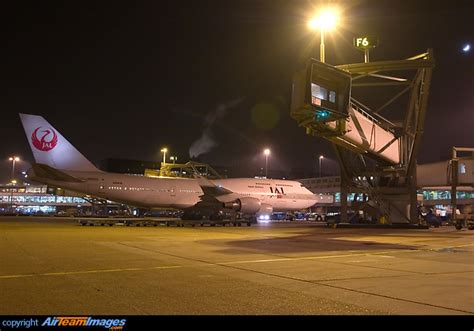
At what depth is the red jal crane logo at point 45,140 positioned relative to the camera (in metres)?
41.2

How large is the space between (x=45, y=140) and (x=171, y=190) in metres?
12.8

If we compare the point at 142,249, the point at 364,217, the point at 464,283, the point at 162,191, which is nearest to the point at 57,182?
the point at 162,191

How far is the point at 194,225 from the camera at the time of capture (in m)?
39.9

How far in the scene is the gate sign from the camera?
26.1 metres

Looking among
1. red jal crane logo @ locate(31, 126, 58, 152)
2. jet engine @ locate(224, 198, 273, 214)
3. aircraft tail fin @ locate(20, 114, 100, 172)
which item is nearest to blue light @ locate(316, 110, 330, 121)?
jet engine @ locate(224, 198, 273, 214)

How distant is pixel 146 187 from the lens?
147 feet

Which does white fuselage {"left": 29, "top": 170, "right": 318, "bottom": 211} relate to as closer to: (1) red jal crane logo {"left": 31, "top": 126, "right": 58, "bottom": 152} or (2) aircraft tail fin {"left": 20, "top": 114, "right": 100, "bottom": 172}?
(2) aircraft tail fin {"left": 20, "top": 114, "right": 100, "bottom": 172}

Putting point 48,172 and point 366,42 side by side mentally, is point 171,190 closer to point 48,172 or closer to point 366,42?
point 48,172

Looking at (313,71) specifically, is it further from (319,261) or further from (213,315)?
(213,315)

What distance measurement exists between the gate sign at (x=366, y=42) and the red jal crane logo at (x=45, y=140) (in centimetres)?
2867

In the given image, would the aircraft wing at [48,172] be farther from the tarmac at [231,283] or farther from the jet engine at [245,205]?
the tarmac at [231,283]

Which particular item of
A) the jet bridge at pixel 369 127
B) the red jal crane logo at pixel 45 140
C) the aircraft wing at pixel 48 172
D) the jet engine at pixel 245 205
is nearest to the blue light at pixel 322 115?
the jet bridge at pixel 369 127

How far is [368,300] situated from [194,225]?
32.6 metres

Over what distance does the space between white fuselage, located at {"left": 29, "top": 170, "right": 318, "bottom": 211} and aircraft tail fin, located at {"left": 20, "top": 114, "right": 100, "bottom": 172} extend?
1.36 metres
